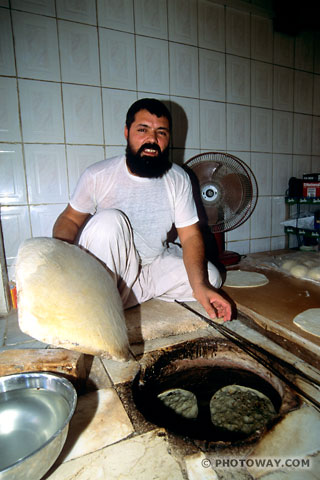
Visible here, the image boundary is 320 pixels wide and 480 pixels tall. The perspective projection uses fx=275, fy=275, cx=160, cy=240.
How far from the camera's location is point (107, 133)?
2145mm

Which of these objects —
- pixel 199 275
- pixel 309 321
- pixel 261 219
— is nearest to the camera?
pixel 309 321

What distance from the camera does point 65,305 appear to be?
82 centimetres

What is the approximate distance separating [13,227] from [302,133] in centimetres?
305

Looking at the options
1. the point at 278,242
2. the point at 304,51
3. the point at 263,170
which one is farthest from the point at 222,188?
the point at 304,51

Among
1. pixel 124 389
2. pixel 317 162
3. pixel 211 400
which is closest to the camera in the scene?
pixel 124 389

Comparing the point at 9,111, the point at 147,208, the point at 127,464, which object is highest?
the point at 9,111

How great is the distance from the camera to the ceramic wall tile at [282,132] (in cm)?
289

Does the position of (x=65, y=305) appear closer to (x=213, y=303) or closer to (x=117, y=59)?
(x=213, y=303)

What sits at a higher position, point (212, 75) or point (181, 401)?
point (212, 75)

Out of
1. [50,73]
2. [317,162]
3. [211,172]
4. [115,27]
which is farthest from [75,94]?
[317,162]

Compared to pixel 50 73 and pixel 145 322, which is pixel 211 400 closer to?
pixel 145 322

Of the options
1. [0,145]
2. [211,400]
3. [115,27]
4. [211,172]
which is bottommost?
[211,400]

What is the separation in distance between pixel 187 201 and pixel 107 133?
3.00ft
